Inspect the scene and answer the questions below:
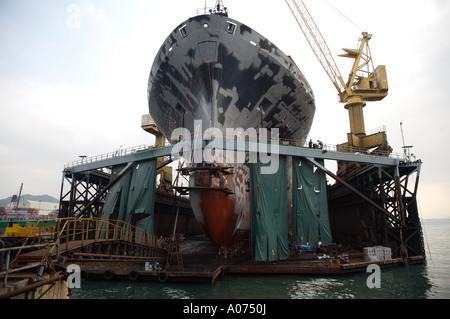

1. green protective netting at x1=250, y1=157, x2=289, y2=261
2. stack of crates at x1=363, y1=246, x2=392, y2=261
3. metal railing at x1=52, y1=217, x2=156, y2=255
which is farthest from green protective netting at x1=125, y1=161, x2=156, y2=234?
stack of crates at x1=363, y1=246, x2=392, y2=261

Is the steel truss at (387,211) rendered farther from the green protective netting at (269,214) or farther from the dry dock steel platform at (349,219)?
the green protective netting at (269,214)

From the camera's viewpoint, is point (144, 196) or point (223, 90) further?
point (144, 196)

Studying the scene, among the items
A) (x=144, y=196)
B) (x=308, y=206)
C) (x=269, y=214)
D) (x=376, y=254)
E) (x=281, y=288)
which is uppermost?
(x=144, y=196)

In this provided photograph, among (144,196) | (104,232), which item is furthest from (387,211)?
(104,232)

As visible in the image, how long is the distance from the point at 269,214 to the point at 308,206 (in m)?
3.10

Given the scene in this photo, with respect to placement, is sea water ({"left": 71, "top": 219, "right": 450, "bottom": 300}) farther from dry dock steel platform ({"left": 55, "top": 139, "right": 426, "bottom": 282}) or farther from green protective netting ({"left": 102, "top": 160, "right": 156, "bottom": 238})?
green protective netting ({"left": 102, "top": 160, "right": 156, "bottom": 238})

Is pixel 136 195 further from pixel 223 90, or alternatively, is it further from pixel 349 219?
pixel 349 219

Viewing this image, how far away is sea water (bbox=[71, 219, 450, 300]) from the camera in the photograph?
394 inches

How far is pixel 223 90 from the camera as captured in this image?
669 inches
